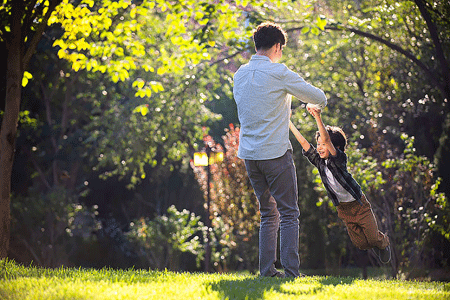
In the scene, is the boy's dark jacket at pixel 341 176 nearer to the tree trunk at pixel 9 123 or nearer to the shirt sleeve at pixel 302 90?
the shirt sleeve at pixel 302 90

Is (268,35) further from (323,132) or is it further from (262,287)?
(262,287)

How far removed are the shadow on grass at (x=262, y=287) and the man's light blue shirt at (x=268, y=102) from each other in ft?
3.40

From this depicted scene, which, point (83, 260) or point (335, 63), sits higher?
point (335, 63)

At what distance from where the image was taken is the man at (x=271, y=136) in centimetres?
454

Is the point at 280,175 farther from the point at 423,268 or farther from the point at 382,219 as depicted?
the point at 423,268

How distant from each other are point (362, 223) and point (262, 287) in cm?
168

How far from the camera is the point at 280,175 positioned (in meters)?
4.54

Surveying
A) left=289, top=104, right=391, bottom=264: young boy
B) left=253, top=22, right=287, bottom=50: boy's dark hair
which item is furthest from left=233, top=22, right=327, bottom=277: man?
left=289, top=104, right=391, bottom=264: young boy

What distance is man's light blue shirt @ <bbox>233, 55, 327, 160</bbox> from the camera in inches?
177

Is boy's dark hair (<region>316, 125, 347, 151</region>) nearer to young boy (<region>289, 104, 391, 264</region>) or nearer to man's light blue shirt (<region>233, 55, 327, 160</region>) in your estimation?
young boy (<region>289, 104, 391, 264</region>)

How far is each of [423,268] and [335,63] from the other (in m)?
6.45

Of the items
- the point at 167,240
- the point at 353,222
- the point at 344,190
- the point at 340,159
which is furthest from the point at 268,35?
the point at 167,240

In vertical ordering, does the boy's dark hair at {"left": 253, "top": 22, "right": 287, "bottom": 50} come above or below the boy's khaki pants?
above

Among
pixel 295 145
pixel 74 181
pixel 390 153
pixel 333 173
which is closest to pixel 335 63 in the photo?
pixel 295 145
